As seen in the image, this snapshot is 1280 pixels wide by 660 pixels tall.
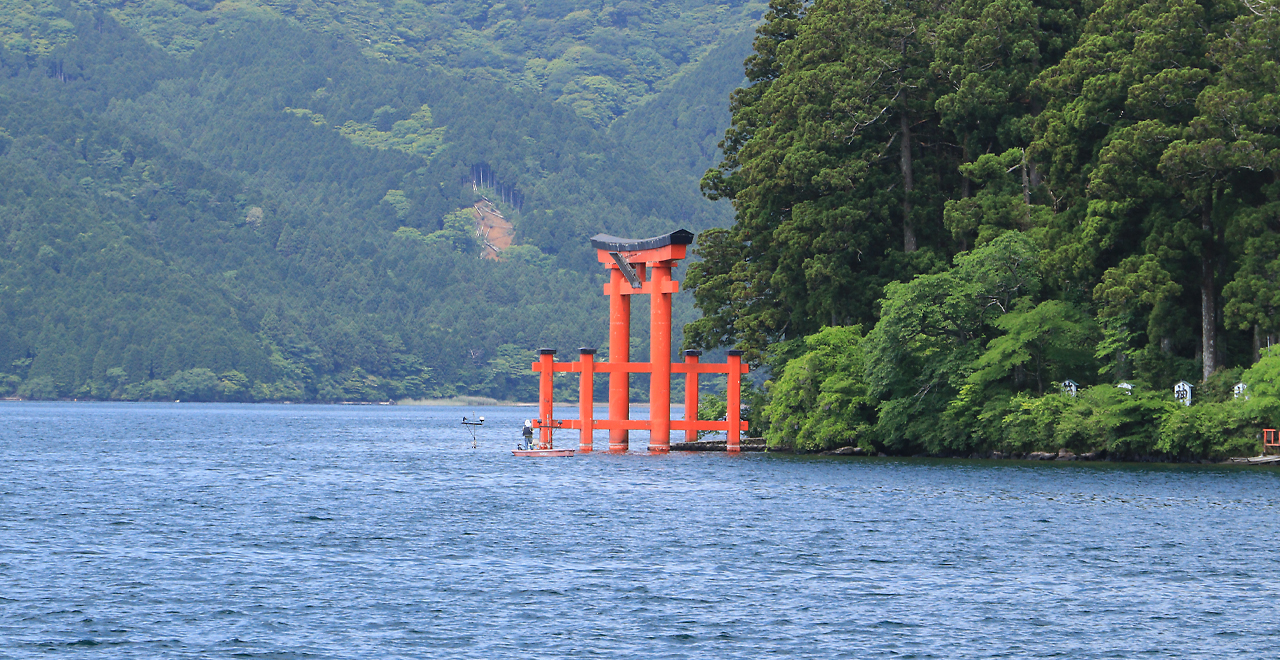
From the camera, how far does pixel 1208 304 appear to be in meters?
60.4

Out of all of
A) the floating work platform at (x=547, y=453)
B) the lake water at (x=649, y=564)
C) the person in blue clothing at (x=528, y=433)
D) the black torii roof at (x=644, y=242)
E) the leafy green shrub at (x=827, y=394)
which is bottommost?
the lake water at (x=649, y=564)

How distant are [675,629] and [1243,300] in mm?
39615

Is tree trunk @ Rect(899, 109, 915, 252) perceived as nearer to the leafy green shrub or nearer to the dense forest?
the dense forest

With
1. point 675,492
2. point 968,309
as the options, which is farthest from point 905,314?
point 675,492

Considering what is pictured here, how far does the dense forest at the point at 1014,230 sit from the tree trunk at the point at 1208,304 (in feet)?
0.29

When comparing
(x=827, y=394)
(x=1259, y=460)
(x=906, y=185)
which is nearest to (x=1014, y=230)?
(x=906, y=185)

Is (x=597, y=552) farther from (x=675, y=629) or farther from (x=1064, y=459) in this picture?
(x=1064, y=459)

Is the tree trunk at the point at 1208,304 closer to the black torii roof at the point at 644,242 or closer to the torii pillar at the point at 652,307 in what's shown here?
the black torii roof at the point at 644,242

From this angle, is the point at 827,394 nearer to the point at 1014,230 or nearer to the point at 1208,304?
the point at 1014,230

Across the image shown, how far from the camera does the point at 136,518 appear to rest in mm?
42844

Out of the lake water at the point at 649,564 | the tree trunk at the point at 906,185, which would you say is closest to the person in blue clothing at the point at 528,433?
the lake water at the point at 649,564

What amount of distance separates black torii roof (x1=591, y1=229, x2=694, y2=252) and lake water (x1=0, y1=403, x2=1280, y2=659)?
11.6 metres

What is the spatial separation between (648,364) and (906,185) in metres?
15.0

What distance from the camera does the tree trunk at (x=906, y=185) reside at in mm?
72438
